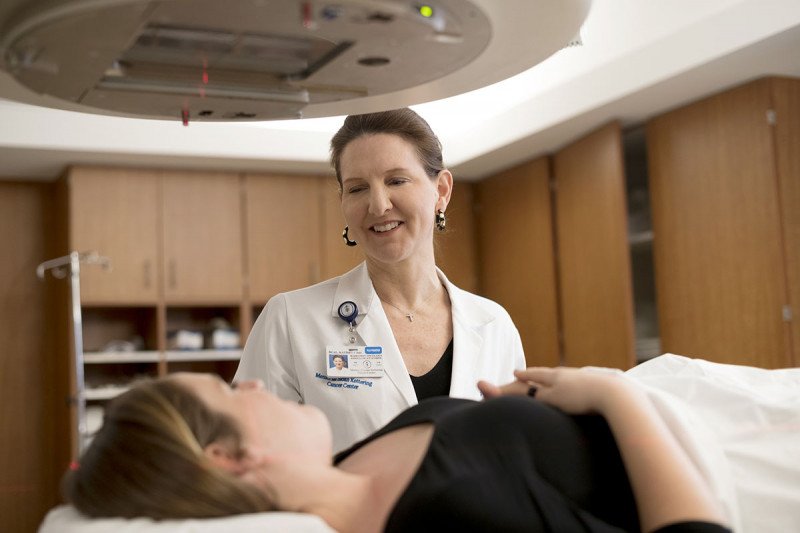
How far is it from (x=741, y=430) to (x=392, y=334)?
2.89ft

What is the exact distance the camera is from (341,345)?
6.85 feet

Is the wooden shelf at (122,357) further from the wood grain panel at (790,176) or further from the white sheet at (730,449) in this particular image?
the white sheet at (730,449)

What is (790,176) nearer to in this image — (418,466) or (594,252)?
(594,252)

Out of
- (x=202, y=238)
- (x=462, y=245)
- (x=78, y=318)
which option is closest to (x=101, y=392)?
(x=78, y=318)

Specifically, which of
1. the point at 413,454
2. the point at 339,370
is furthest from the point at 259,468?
the point at 339,370

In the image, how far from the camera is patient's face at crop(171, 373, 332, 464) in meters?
1.25

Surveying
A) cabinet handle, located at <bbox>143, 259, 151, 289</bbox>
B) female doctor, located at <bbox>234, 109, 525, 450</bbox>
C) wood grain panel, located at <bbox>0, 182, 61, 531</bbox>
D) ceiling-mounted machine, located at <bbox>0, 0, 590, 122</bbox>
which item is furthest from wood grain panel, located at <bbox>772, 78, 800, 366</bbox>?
wood grain panel, located at <bbox>0, 182, 61, 531</bbox>

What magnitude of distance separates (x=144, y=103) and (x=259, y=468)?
56cm

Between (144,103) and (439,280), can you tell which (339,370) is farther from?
(144,103)

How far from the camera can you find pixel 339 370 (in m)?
2.04

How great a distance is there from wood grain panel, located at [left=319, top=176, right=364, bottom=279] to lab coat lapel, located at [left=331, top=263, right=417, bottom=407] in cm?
346

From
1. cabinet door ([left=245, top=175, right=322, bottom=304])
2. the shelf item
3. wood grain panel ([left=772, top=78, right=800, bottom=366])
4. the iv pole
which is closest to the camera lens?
wood grain panel ([left=772, top=78, right=800, bottom=366])

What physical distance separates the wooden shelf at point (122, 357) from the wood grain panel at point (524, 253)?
7.22ft

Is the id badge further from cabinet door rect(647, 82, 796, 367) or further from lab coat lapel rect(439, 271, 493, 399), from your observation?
cabinet door rect(647, 82, 796, 367)
